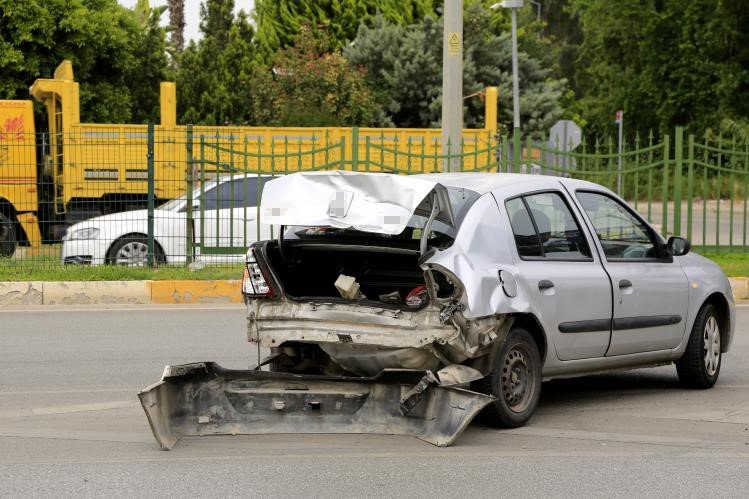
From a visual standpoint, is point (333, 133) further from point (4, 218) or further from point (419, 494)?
point (419, 494)

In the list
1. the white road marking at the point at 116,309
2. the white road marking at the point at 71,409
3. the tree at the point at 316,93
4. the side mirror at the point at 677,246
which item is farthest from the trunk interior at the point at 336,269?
the tree at the point at 316,93

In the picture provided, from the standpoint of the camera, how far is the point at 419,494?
582cm

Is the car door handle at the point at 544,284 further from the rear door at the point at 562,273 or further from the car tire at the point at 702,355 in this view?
the car tire at the point at 702,355

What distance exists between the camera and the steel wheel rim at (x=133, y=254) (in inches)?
620

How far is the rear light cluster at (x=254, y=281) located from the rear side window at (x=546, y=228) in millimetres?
1504

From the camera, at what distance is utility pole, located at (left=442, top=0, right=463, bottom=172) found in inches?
648

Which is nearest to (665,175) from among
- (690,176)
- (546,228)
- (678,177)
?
(678,177)

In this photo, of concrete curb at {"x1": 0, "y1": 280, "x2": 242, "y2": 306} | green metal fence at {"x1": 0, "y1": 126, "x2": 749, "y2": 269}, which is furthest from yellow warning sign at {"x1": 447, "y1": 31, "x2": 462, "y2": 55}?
concrete curb at {"x1": 0, "y1": 280, "x2": 242, "y2": 306}

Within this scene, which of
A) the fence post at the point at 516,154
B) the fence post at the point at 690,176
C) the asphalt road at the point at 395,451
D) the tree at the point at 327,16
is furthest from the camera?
the tree at the point at 327,16

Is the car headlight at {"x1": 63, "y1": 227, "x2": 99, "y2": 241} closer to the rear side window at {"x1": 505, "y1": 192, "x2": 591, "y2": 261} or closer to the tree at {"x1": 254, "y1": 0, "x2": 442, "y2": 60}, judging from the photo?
the rear side window at {"x1": 505, "y1": 192, "x2": 591, "y2": 261}

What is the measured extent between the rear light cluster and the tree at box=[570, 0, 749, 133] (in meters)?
39.5

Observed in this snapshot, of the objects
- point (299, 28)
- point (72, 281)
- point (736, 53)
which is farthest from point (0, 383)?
point (736, 53)

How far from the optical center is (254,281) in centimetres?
748

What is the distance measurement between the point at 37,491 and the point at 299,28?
4020 centimetres
